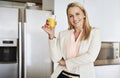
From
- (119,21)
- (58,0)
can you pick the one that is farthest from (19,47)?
(119,21)

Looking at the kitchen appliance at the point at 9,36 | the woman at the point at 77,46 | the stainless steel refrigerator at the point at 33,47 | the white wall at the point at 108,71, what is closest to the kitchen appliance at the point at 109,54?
the white wall at the point at 108,71

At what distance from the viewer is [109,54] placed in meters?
2.81

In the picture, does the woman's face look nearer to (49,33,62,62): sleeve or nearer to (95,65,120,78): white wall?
(49,33,62,62): sleeve

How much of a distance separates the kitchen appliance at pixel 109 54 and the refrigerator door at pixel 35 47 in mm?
761

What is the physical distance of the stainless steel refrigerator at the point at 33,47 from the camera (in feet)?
7.70

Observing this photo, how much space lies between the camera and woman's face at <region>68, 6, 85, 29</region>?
125 cm

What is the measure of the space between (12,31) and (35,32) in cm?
29

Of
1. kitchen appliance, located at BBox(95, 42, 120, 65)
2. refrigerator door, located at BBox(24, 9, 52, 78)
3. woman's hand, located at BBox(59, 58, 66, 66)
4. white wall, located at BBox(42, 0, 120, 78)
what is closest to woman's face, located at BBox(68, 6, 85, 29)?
woman's hand, located at BBox(59, 58, 66, 66)

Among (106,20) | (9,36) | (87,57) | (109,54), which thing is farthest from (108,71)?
(87,57)

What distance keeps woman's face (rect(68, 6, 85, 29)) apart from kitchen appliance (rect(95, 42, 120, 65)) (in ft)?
5.08

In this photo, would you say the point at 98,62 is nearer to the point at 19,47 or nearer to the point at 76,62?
the point at 19,47

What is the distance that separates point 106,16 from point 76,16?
5.41ft

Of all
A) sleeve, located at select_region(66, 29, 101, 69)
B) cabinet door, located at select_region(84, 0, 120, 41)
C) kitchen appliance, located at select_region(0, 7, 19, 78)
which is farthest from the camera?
cabinet door, located at select_region(84, 0, 120, 41)

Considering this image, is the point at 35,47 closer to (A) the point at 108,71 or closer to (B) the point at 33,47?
(B) the point at 33,47
